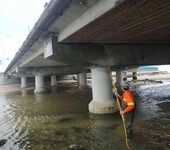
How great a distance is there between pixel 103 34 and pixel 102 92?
4039 mm

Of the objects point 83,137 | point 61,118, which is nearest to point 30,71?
point 61,118

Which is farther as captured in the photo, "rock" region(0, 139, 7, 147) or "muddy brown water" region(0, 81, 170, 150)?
"rock" region(0, 139, 7, 147)

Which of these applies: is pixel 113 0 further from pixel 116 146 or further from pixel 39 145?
pixel 39 145

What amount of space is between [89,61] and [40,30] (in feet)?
10.5

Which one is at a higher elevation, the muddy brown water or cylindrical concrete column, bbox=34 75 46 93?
cylindrical concrete column, bbox=34 75 46 93

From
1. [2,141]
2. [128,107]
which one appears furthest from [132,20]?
[2,141]

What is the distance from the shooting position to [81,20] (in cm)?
784

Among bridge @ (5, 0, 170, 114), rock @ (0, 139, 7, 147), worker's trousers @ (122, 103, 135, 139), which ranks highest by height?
bridge @ (5, 0, 170, 114)

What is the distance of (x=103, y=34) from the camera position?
955 cm

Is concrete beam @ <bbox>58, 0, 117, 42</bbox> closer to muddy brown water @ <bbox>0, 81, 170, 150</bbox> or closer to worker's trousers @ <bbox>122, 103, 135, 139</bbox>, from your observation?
worker's trousers @ <bbox>122, 103, 135, 139</bbox>

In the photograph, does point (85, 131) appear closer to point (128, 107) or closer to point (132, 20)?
point (128, 107)

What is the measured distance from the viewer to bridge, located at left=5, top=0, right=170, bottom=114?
649cm

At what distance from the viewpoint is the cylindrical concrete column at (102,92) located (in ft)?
40.2

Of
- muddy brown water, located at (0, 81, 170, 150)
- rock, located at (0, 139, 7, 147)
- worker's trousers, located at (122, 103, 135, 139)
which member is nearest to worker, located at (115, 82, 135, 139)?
worker's trousers, located at (122, 103, 135, 139)
